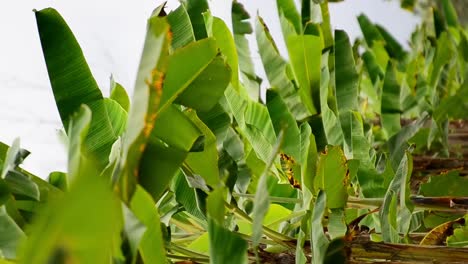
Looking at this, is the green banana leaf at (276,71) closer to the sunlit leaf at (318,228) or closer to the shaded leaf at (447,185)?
the shaded leaf at (447,185)

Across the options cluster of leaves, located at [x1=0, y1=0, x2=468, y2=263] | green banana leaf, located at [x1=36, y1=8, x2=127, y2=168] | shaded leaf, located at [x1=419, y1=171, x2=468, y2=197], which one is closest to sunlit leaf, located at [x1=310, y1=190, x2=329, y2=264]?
cluster of leaves, located at [x1=0, y1=0, x2=468, y2=263]

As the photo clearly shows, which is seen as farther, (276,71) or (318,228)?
(276,71)

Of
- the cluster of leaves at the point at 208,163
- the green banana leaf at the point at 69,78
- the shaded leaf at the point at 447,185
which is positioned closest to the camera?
the cluster of leaves at the point at 208,163

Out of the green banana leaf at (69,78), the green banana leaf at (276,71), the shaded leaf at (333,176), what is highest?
the green banana leaf at (276,71)

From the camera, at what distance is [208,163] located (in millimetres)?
498

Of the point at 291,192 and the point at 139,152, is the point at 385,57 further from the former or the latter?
the point at 139,152

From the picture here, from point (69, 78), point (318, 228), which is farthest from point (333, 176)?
point (69, 78)

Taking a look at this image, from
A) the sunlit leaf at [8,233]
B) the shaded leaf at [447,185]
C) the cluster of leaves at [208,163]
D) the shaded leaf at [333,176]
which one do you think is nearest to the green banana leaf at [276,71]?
the cluster of leaves at [208,163]

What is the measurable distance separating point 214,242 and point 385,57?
1.03 meters

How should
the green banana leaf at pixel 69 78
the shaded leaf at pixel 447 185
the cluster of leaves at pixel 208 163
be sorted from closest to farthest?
the cluster of leaves at pixel 208 163 < the green banana leaf at pixel 69 78 < the shaded leaf at pixel 447 185

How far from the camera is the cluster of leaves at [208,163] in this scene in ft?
1.07

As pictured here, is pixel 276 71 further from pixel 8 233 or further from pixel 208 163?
pixel 8 233

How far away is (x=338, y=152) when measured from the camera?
0.50 metres

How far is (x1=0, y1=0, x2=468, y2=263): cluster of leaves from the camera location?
12.8 inches
